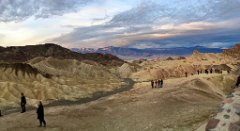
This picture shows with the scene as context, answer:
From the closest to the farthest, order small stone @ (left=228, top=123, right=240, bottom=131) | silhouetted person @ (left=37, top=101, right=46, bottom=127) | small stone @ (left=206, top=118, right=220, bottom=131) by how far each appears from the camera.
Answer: small stone @ (left=228, top=123, right=240, bottom=131) < small stone @ (left=206, top=118, right=220, bottom=131) < silhouetted person @ (left=37, top=101, right=46, bottom=127)

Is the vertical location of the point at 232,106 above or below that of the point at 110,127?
above

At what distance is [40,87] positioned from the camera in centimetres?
10844

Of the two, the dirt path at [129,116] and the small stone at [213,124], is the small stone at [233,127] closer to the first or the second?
the small stone at [213,124]

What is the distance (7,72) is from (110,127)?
9760 centimetres

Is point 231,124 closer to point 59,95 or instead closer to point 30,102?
point 30,102

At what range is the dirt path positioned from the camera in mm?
38062

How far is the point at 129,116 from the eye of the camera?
145 feet

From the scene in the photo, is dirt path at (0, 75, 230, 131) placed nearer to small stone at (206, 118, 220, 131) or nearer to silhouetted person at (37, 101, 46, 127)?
silhouetted person at (37, 101, 46, 127)

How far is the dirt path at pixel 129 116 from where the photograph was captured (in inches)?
1499

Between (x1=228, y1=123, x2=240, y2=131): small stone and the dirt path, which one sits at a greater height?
(x1=228, y1=123, x2=240, y2=131): small stone

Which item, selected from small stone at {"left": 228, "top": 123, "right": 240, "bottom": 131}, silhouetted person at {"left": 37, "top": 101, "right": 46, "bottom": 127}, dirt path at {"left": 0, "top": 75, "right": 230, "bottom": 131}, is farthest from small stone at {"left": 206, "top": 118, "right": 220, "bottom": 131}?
silhouetted person at {"left": 37, "top": 101, "right": 46, "bottom": 127}

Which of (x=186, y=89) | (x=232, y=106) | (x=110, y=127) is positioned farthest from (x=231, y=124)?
(x=186, y=89)

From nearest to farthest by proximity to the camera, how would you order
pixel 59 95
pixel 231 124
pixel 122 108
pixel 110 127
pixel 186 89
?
1. pixel 231 124
2. pixel 110 127
3. pixel 122 108
4. pixel 186 89
5. pixel 59 95

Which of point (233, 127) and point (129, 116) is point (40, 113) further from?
point (233, 127)
